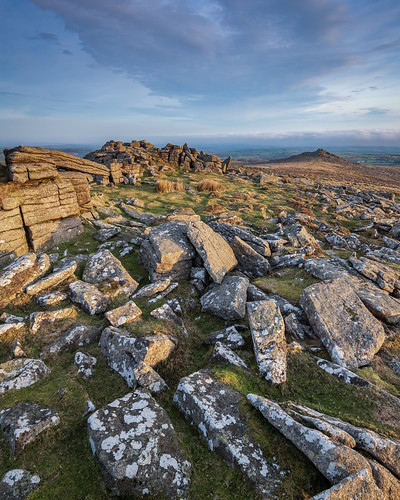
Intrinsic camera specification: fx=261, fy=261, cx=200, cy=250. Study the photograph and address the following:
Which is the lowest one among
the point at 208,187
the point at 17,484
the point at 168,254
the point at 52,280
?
the point at 17,484

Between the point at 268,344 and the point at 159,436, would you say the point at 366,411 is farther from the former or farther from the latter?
the point at 159,436

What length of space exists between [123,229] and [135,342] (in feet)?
33.5

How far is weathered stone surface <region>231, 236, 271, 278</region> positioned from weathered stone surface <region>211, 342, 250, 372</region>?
5.19 metres

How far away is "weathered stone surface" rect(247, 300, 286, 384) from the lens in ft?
20.2

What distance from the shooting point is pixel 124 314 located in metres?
7.75

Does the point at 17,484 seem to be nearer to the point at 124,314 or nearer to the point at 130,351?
the point at 130,351

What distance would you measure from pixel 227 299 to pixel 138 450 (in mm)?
5040

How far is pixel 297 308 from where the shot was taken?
8.60 metres

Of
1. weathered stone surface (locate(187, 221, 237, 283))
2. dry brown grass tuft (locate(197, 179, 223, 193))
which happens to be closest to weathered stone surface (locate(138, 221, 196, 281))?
weathered stone surface (locate(187, 221, 237, 283))

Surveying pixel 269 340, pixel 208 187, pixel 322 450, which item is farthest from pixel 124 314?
pixel 208 187

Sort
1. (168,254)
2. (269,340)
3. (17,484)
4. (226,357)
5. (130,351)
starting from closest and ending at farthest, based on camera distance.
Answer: (17,484) < (130,351) < (226,357) < (269,340) < (168,254)

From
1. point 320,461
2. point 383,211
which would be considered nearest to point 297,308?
point 320,461

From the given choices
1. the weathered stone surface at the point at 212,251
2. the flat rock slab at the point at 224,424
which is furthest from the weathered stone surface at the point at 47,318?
the weathered stone surface at the point at 212,251

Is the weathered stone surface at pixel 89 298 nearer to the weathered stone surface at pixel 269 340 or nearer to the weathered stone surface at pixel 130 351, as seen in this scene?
the weathered stone surface at pixel 130 351
